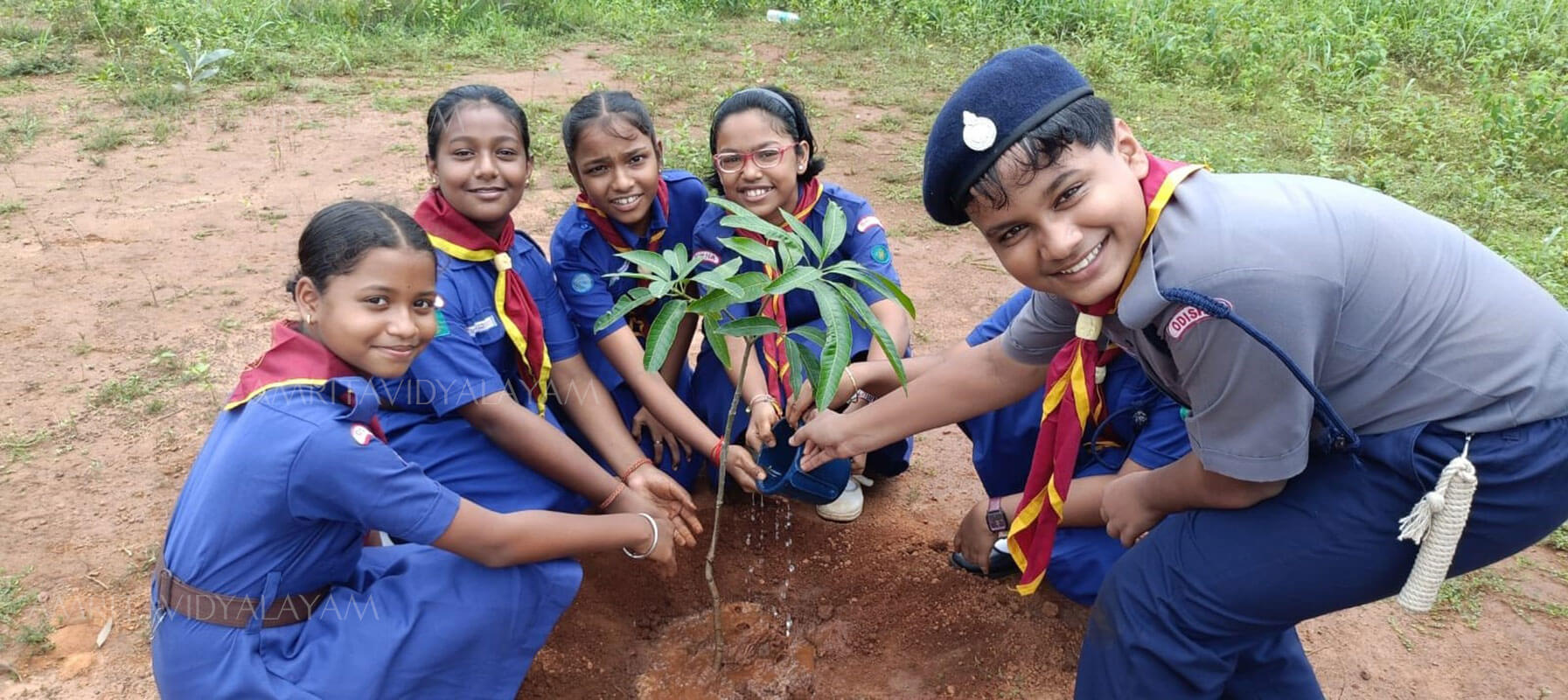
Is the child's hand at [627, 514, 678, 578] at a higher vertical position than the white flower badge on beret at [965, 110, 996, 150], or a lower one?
lower

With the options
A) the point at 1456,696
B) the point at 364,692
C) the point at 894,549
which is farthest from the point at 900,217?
the point at 364,692

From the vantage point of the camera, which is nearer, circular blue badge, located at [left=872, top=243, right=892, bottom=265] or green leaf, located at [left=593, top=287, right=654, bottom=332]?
green leaf, located at [left=593, top=287, right=654, bottom=332]

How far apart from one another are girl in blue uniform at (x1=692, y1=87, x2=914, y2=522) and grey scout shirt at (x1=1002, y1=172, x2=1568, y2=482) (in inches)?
41.0

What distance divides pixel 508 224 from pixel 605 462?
588mm

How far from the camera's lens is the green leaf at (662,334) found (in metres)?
1.78

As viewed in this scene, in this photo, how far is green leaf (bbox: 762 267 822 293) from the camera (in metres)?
1.68

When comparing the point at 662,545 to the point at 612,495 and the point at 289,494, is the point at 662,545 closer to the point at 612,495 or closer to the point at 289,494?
the point at 612,495

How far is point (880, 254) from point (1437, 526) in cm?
140

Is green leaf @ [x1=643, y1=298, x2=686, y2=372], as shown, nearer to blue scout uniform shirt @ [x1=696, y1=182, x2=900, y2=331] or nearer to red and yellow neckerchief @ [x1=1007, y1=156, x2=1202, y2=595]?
red and yellow neckerchief @ [x1=1007, y1=156, x2=1202, y2=595]

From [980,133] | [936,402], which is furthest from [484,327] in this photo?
[980,133]

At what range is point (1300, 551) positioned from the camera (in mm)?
1631

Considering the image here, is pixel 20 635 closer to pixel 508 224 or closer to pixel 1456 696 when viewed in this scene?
pixel 508 224

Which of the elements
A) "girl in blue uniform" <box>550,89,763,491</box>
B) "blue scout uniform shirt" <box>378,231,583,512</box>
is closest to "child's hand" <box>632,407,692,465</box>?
"girl in blue uniform" <box>550,89,763,491</box>

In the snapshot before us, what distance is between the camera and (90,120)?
5172 mm
